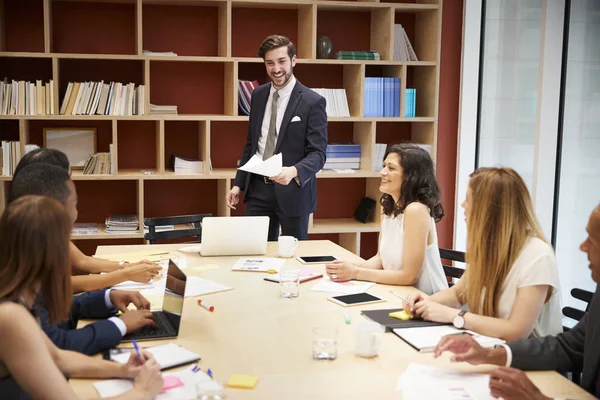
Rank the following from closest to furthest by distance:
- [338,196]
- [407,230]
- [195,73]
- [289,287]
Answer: [289,287] → [407,230] → [195,73] → [338,196]

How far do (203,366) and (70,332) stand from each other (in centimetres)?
42

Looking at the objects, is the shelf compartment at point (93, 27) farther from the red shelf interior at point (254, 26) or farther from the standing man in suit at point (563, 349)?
the standing man in suit at point (563, 349)

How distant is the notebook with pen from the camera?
2.21 metres

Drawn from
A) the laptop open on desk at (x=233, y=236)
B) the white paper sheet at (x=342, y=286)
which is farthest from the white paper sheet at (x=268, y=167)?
the white paper sheet at (x=342, y=286)

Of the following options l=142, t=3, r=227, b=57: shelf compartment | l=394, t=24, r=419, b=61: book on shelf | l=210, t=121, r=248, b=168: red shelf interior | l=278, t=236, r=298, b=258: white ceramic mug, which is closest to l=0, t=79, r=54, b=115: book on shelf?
l=142, t=3, r=227, b=57: shelf compartment

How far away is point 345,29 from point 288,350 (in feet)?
12.9

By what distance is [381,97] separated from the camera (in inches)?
206

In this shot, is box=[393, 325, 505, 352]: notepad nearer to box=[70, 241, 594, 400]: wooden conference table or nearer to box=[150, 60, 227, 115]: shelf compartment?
box=[70, 241, 594, 400]: wooden conference table

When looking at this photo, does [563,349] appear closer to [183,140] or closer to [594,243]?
[594,243]

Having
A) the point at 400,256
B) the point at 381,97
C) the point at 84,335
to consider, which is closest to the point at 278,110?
the point at 381,97

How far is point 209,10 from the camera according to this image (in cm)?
520

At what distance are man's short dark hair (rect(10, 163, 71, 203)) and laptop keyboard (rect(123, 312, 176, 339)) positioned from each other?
51cm

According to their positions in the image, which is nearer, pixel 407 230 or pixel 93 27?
pixel 407 230

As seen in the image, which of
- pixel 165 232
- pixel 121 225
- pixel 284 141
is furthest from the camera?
pixel 121 225
